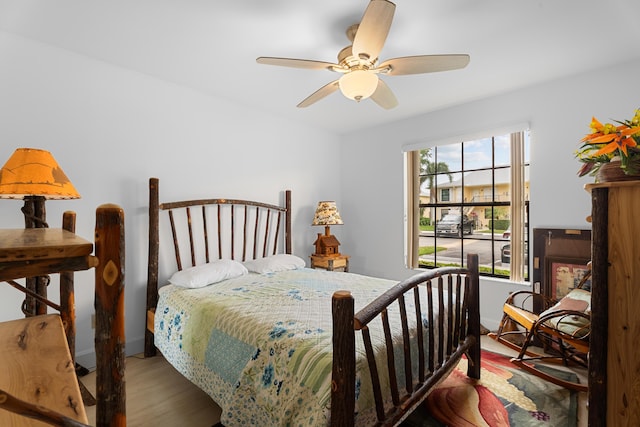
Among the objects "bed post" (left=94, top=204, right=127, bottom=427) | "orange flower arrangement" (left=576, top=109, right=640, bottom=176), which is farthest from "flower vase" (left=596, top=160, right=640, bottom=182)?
"bed post" (left=94, top=204, right=127, bottom=427)

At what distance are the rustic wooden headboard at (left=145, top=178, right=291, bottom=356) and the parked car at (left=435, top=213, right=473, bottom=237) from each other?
1888 millimetres

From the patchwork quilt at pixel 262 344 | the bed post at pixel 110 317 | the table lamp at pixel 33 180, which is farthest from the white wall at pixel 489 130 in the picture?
the bed post at pixel 110 317

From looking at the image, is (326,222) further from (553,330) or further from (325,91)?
(553,330)

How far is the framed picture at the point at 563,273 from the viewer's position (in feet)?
9.34

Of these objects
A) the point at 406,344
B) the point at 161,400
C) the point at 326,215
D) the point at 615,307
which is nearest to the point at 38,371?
the point at 406,344

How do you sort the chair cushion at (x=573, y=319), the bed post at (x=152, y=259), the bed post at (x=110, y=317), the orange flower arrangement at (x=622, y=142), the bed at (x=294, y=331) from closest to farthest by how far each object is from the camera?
the bed post at (x=110, y=317)
the orange flower arrangement at (x=622, y=142)
the bed at (x=294, y=331)
the chair cushion at (x=573, y=319)
the bed post at (x=152, y=259)

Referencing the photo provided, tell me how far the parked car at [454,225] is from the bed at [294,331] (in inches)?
61.1

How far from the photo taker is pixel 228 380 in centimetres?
180

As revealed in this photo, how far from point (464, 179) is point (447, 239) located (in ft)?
2.46

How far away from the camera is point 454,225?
386 centimetres

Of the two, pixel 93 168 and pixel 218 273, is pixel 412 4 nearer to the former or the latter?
pixel 218 273

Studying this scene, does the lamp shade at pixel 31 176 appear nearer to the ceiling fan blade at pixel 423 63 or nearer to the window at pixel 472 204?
the ceiling fan blade at pixel 423 63

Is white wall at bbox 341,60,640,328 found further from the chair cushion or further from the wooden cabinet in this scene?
the wooden cabinet

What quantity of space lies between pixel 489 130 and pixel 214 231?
122 inches
